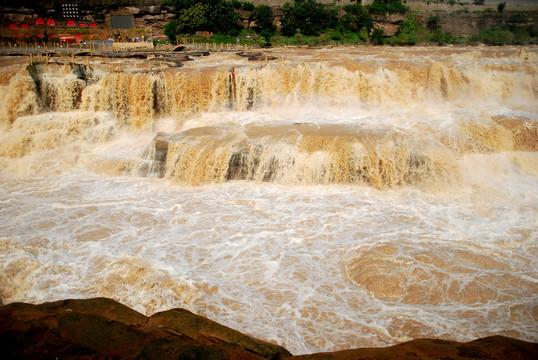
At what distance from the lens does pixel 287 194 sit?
966cm

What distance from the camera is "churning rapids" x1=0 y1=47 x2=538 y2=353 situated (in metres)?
5.89

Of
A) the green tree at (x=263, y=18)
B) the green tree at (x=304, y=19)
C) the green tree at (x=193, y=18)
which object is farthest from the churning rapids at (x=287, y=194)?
the green tree at (x=304, y=19)

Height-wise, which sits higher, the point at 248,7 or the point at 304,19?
the point at 248,7

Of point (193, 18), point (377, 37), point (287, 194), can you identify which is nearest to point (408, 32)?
point (377, 37)

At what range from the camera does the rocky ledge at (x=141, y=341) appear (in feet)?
11.6

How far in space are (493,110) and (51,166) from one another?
42.6 ft

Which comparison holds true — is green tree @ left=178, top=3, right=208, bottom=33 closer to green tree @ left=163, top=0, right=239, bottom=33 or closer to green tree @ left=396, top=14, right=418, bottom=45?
green tree @ left=163, top=0, right=239, bottom=33

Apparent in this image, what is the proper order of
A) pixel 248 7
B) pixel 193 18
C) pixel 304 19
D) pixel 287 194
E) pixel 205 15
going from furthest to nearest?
pixel 248 7 → pixel 304 19 → pixel 205 15 → pixel 193 18 → pixel 287 194

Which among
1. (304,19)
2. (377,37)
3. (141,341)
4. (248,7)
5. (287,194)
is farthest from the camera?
(248,7)

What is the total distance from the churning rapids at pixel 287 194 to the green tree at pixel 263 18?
1544cm

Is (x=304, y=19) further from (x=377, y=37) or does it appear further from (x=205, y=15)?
(x=205, y=15)

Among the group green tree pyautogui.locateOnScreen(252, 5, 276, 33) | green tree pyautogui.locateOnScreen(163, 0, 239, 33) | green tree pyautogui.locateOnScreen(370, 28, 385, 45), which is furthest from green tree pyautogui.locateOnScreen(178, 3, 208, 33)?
green tree pyautogui.locateOnScreen(370, 28, 385, 45)

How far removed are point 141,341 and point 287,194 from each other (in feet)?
20.4

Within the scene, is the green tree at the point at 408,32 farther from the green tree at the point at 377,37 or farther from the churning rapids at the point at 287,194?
the churning rapids at the point at 287,194
